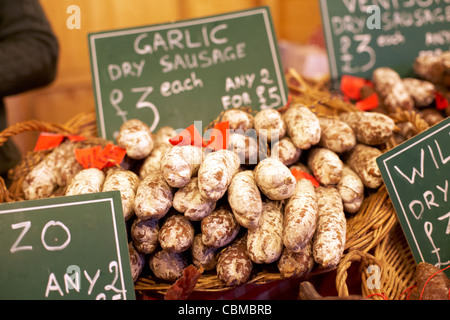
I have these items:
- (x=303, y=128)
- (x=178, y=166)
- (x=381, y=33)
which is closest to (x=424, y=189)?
(x=303, y=128)

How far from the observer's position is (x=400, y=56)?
191 cm

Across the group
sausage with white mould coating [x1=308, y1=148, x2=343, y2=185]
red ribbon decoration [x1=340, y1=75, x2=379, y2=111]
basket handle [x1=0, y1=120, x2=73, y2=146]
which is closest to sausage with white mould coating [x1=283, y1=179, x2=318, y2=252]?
sausage with white mould coating [x1=308, y1=148, x2=343, y2=185]

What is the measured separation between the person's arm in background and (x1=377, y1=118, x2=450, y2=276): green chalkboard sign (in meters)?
1.48

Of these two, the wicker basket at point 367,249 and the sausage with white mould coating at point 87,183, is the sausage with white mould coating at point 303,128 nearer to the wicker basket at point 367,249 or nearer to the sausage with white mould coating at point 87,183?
the wicker basket at point 367,249

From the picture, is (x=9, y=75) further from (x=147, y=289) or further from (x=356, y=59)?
(x=356, y=59)

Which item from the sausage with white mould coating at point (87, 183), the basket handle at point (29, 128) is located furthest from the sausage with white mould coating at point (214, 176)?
the basket handle at point (29, 128)

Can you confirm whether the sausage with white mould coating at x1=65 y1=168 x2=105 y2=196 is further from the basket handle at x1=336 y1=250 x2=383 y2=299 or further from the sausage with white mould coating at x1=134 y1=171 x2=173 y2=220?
the basket handle at x1=336 y1=250 x2=383 y2=299

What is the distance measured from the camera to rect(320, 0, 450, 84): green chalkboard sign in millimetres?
1859

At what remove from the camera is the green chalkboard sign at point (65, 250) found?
0.86 m

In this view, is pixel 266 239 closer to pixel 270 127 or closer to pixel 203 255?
pixel 203 255

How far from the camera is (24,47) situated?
65.0 inches

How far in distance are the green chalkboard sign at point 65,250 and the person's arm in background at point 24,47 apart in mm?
942

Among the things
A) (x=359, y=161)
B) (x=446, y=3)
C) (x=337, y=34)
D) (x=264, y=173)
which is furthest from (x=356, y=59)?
(x=264, y=173)

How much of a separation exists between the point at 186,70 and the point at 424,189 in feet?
3.24
